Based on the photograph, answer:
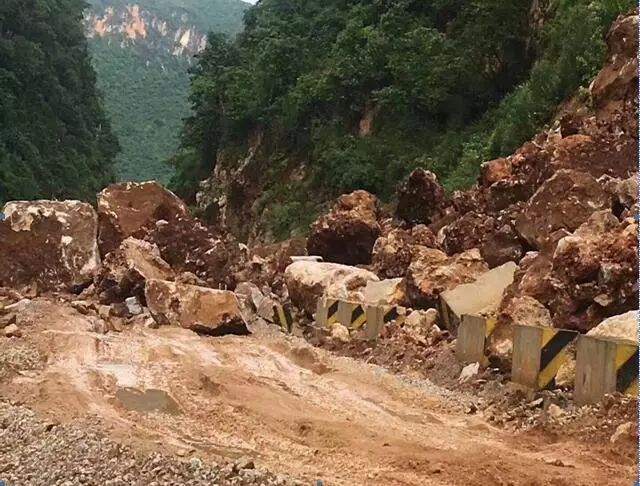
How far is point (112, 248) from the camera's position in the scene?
11.6 meters

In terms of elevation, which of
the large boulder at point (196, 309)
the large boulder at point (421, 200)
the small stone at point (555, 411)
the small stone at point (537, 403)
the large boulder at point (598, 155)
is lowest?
the large boulder at point (196, 309)

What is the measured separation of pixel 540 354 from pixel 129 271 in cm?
613

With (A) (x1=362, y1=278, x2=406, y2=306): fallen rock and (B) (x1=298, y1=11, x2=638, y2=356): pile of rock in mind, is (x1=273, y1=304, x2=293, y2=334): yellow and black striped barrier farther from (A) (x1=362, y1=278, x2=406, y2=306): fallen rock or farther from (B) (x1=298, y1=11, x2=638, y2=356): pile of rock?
(A) (x1=362, y1=278, x2=406, y2=306): fallen rock

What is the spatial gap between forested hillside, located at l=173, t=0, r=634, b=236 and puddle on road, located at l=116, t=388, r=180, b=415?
944 centimetres

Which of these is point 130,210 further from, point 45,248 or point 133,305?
point 133,305

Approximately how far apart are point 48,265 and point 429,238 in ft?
17.3

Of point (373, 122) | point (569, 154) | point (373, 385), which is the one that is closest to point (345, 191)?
point (373, 122)

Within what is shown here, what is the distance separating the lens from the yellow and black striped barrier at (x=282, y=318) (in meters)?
9.70

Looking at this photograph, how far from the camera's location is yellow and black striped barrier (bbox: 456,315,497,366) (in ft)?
20.3

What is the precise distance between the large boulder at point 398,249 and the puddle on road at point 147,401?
15.7 ft

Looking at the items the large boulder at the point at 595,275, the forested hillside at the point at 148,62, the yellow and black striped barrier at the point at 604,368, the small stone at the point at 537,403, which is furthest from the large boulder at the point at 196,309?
the forested hillside at the point at 148,62

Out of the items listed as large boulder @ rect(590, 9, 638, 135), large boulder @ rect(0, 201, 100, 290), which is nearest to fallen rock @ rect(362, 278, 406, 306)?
large boulder @ rect(590, 9, 638, 135)

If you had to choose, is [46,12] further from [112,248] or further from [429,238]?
[429,238]

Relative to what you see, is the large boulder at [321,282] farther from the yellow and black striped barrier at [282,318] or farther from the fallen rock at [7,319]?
the fallen rock at [7,319]
